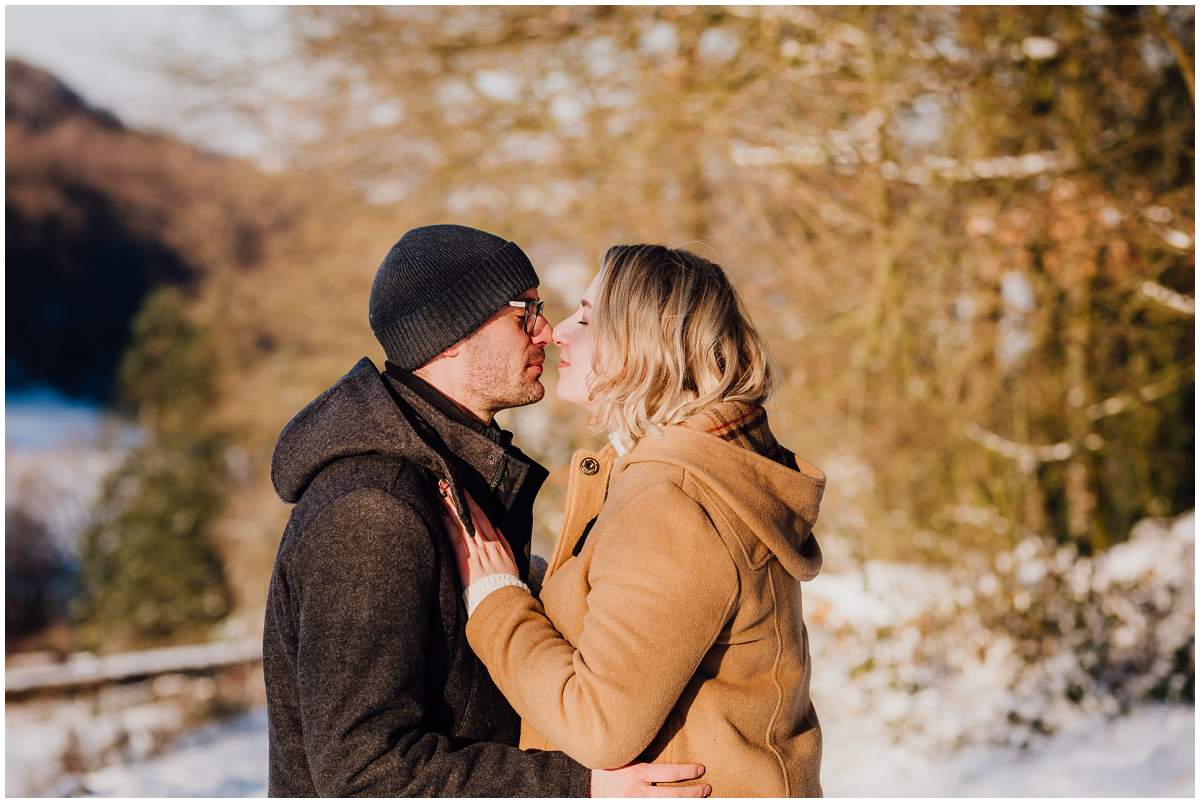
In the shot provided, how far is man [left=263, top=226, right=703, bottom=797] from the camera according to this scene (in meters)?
1.96

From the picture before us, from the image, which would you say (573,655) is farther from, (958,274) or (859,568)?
(958,274)

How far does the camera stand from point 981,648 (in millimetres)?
6867

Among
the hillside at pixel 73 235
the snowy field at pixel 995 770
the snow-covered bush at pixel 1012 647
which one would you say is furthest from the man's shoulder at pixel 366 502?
the hillside at pixel 73 235

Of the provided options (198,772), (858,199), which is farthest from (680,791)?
(198,772)

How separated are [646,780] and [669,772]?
4cm

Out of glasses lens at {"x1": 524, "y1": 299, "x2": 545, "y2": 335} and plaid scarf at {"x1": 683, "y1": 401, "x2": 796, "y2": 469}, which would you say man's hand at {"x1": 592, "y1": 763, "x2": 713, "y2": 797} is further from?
glasses lens at {"x1": 524, "y1": 299, "x2": 545, "y2": 335}

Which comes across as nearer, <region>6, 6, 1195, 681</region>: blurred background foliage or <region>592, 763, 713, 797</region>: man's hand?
<region>592, 763, 713, 797</region>: man's hand

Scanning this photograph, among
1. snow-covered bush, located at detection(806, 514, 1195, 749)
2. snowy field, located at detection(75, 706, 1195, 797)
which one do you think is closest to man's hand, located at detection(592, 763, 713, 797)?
snowy field, located at detection(75, 706, 1195, 797)

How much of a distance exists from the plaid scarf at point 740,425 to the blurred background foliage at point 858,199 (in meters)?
2.78

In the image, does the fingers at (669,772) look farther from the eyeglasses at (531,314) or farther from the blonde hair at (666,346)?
the eyeglasses at (531,314)

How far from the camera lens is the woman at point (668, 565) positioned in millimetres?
1882

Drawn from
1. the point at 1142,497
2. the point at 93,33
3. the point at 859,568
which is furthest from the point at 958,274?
the point at 93,33

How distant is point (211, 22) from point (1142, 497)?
828cm

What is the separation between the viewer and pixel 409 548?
2.04 m
